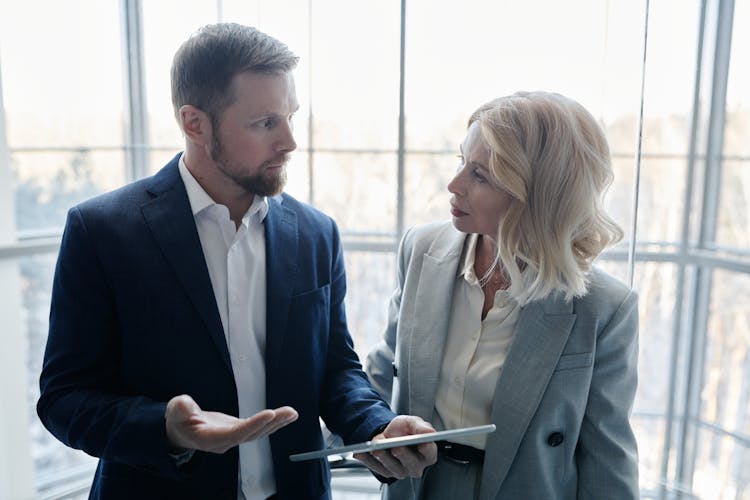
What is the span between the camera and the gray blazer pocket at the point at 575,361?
1.54m

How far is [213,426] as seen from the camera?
3.83 feet

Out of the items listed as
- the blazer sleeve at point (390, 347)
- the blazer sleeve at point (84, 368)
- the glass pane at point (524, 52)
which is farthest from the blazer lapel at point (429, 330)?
the glass pane at point (524, 52)

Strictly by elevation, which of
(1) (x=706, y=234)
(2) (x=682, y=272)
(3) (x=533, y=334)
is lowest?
(2) (x=682, y=272)

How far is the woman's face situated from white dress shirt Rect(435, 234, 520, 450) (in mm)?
156

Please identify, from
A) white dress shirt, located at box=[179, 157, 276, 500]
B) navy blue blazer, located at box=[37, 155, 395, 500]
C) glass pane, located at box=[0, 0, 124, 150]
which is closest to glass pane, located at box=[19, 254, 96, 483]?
glass pane, located at box=[0, 0, 124, 150]

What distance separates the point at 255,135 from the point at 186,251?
0.31 meters

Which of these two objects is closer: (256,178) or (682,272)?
(256,178)

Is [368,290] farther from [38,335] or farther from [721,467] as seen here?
[721,467]

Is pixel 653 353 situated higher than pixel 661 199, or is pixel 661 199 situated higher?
pixel 661 199

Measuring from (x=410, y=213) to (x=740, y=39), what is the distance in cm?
196

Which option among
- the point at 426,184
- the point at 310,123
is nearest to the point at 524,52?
the point at 426,184

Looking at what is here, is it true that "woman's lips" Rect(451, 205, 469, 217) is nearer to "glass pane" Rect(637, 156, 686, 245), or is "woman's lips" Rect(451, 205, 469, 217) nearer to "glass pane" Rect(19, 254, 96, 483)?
"glass pane" Rect(637, 156, 686, 245)

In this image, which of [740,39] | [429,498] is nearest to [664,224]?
[740,39]

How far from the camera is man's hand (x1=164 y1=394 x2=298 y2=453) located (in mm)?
1132
